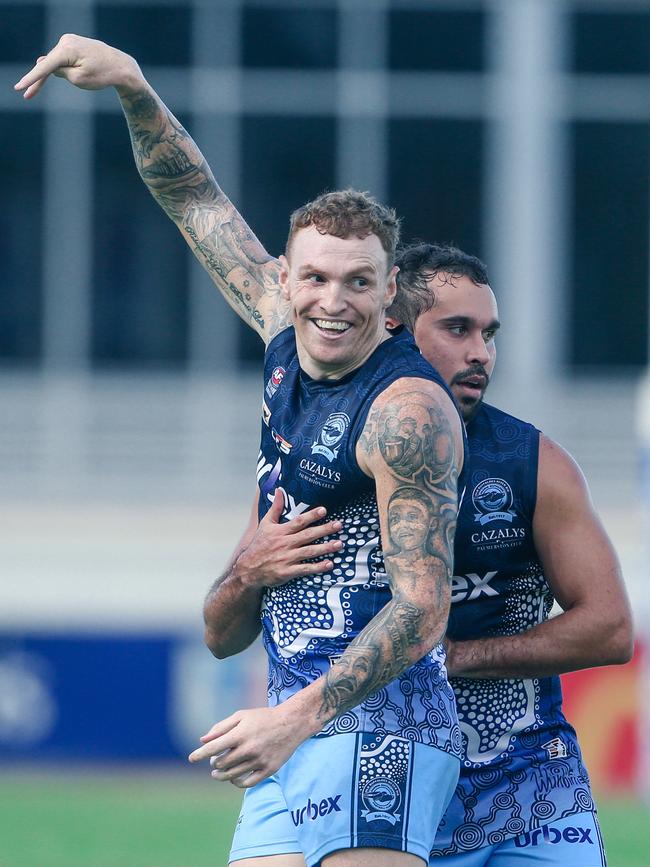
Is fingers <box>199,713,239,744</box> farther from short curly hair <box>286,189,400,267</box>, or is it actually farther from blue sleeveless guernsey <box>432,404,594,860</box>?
short curly hair <box>286,189,400,267</box>

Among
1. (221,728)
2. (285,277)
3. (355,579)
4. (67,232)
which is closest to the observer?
(221,728)

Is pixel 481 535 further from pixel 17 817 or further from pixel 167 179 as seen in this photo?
pixel 17 817

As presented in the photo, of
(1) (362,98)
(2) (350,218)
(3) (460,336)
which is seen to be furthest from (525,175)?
(2) (350,218)

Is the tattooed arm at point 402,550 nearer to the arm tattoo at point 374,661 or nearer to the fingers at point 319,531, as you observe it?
the arm tattoo at point 374,661

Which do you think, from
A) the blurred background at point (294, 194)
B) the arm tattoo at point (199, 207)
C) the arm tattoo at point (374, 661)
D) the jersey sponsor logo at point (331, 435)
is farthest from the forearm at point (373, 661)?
the blurred background at point (294, 194)

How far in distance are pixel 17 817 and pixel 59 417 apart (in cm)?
858

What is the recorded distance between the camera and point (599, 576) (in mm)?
4582

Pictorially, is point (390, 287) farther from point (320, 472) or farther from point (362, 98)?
point (362, 98)

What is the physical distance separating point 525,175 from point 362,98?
6.90 ft

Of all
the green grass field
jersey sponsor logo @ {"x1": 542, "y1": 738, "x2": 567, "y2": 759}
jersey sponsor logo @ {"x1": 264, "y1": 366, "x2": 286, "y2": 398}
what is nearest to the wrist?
jersey sponsor logo @ {"x1": 264, "y1": 366, "x2": 286, "y2": 398}

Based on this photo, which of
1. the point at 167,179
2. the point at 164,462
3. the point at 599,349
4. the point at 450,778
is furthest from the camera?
the point at 599,349

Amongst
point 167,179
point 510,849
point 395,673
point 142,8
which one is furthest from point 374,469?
point 142,8

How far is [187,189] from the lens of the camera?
528 cm

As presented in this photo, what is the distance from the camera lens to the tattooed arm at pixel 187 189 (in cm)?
479
